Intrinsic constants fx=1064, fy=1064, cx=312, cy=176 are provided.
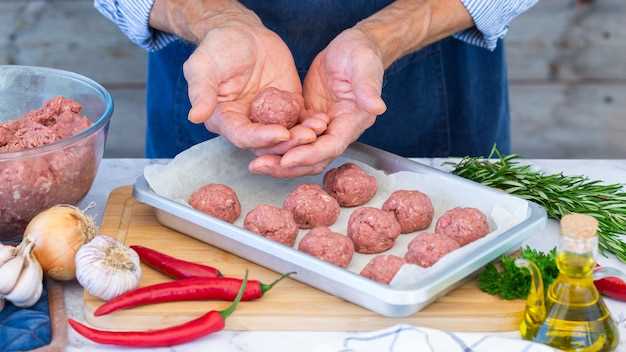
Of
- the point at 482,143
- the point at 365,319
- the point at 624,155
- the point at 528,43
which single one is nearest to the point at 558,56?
the point at 528,43

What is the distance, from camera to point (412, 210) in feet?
7.48

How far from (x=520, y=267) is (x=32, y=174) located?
1009 mm

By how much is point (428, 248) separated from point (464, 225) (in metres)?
0.13

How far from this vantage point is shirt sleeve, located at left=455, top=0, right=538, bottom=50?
2789 mm

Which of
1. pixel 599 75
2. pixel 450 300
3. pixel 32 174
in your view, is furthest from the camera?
pixel 599 75

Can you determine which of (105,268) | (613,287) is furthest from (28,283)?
(613,287)

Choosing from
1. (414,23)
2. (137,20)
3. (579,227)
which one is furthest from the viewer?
(137,20)

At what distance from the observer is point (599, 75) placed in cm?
632

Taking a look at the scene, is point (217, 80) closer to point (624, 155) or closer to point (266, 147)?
point (266, 147)

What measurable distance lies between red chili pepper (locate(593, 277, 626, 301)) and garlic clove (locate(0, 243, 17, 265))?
113 cm

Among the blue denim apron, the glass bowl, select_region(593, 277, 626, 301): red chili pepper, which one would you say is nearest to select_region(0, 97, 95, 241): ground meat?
the glass bowl

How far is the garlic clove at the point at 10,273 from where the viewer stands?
1985 millimetres

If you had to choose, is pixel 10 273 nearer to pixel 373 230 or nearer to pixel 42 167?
pixel 42 167

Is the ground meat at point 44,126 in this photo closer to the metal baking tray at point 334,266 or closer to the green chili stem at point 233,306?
the metal baking tray at point 334,266
